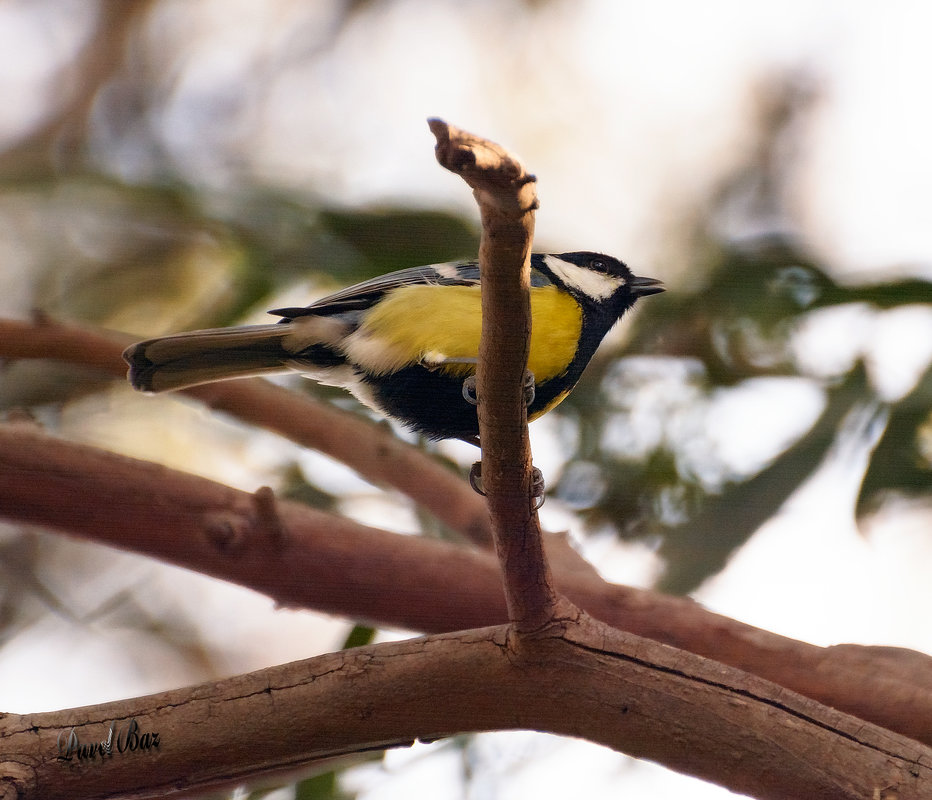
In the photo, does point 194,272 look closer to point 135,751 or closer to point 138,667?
point 138,667

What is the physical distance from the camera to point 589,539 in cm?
246

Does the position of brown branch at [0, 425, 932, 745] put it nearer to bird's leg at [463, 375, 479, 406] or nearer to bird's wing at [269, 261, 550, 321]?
bird's wing at [269, 261, 550, 321]

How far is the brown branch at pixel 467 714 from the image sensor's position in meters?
1.24

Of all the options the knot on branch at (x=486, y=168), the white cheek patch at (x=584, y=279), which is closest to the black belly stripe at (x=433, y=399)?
the white cheek patch at (x=584, y=279)

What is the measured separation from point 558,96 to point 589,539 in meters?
1.15

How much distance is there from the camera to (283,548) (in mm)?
2012

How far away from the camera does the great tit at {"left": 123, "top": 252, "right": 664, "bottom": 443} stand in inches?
62.3

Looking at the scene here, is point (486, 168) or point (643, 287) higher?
point (643, 287)

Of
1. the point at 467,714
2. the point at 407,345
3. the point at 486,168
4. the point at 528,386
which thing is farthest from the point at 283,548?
the point at 486,168

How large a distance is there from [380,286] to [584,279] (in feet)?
1.41

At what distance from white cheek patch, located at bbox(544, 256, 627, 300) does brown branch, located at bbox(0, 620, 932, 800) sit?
0.74 metres

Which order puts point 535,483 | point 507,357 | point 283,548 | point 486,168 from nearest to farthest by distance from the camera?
point 486,168 → point 507,357 → point 535,483 → point 283,548

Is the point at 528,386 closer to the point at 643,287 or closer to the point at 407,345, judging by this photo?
the point at 407,345

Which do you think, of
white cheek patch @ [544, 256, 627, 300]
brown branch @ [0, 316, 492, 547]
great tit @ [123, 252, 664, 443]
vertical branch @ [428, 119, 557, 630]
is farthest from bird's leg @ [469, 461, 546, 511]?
brown branch @ [0, 316, 492, 547]
